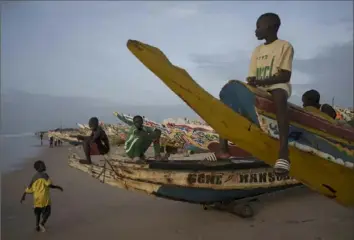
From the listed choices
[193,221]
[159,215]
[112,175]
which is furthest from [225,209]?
[112,175]

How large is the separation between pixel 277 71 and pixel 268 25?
32 cm

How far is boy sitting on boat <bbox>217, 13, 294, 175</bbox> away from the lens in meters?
2.36

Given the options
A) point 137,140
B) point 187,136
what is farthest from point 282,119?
point 187,136

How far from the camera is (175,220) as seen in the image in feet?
14.7

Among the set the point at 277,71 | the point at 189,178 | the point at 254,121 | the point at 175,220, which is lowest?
the point at 175,220

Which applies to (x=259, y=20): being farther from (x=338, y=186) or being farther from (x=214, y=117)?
(x=338, y=186)

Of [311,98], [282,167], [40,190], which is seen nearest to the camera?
[282,167]

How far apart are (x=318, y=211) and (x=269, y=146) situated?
243 centimetres

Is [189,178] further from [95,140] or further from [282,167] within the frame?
[282,167]

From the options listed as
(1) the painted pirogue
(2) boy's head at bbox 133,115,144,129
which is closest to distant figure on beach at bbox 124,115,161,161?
(2) boy's head at bbox 133,115,144,129

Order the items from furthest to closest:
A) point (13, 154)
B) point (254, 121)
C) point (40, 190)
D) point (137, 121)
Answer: point (13, 154)
point (137, 121)
point (40, 190)
point (254, 121)

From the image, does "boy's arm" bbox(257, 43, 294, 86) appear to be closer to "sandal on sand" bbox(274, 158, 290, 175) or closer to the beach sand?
"sandal on sand" bbox(274, 158, 290, 175)

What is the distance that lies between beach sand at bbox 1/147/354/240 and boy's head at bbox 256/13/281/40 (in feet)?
7.14

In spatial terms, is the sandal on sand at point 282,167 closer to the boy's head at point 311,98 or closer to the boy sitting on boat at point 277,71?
the boy sitting on boat at point 277,71
